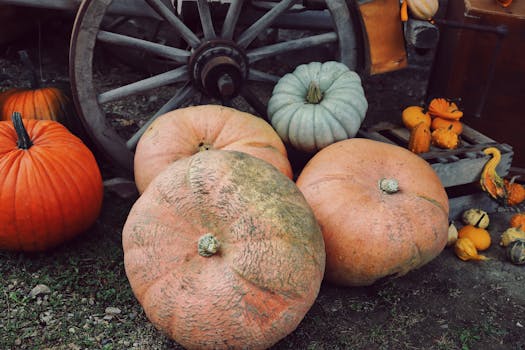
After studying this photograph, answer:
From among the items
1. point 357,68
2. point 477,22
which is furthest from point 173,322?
point 477,22

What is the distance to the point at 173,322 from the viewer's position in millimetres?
1980

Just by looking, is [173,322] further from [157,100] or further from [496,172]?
[157,100]

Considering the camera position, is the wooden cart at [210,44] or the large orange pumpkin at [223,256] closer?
the large orange pumpkin at [223,256]

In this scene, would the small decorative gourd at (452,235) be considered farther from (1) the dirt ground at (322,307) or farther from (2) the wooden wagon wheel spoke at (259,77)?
(2) the wooden wagon wheel spoke at (259,77)

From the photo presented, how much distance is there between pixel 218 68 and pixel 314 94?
1.77 feet

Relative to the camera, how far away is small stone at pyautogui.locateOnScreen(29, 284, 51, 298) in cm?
236

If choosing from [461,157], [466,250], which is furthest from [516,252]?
[461,157]

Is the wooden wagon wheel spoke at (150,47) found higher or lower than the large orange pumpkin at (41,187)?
higher

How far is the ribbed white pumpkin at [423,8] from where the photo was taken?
2980mm

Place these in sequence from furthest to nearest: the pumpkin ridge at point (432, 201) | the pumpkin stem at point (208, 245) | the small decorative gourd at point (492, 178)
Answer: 1. the small decorative gourd at point (492, 178)
2. the pumpkin ridge at point (432, 201)
3. the pumpkin stem at point (208, 245)

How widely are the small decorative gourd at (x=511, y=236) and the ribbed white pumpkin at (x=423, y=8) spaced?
4.21 feet

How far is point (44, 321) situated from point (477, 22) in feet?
9.20

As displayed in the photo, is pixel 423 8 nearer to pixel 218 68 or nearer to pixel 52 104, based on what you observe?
pixel 218 68

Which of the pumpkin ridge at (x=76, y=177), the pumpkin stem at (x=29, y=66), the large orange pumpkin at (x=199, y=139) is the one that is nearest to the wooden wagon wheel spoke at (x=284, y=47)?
the large orange pumpkin at (x=199, y=139)
